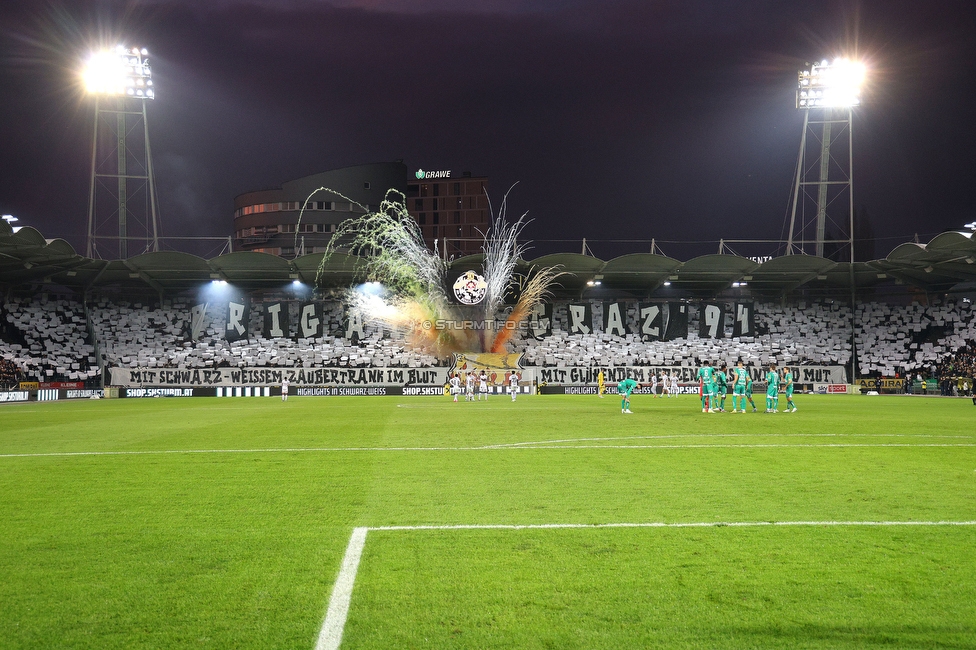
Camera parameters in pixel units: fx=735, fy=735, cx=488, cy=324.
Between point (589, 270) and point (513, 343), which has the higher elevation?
point (589, 270)

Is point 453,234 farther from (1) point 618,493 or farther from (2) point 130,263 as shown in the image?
(1) point 618,493

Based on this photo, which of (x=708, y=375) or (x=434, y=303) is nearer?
(x=708, y=375)

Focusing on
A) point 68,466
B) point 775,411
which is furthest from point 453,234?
point 68,466

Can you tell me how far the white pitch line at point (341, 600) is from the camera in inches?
191

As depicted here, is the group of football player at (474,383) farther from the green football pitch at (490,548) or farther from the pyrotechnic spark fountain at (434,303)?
the green football pitch at (490,548)

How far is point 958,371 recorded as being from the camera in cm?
5028

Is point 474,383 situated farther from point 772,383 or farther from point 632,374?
point 772,383

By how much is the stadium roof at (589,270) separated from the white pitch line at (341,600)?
152ft

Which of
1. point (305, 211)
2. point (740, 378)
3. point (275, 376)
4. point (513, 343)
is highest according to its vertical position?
point (305, 211)

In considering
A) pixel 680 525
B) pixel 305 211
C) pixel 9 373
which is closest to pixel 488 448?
pixel 680 525

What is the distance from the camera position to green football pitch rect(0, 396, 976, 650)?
5.07 meters

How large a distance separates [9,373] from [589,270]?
40164 mm

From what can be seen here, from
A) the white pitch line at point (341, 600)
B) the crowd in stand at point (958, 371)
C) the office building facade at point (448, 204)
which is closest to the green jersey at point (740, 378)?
the white pitch line at point (341, 600)

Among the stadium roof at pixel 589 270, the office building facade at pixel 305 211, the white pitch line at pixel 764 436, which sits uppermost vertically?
the office building facade at pixel 305 211
